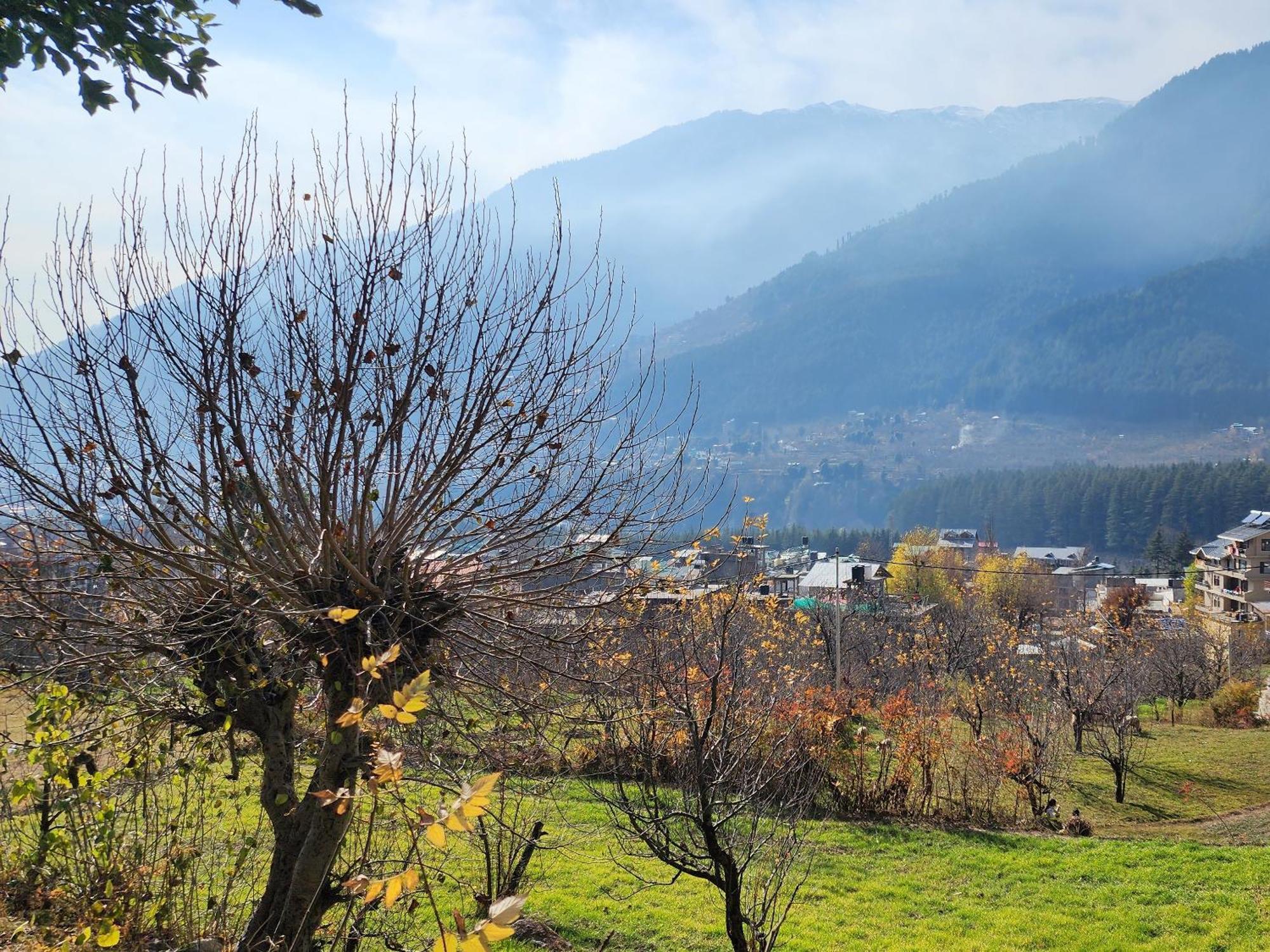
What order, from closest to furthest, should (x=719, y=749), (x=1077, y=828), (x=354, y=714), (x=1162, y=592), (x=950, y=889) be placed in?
(x=354, y=714) → (x=719, y=749) → (x=950, y=889) → (x=1077, y=828) → (x=1162, y=592)

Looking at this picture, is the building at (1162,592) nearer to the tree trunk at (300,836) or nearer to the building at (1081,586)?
the building at (1081,586)

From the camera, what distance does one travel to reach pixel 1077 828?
1316 cm

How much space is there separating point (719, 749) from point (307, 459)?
277 centimetres

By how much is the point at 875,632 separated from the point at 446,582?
22774mm

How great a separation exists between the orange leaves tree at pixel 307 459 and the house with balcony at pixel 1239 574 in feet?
157

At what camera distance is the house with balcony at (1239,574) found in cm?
4841

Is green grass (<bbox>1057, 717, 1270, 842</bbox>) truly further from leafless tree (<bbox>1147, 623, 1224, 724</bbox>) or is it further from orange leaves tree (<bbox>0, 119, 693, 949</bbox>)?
orange leaves tree (<bbox>0, 119, 693, 949</bbox>)

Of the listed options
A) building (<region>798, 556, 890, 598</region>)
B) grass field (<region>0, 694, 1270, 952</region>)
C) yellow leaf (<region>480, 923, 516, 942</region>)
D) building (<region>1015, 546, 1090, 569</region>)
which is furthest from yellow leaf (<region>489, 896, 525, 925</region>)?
building (<region>1015, 546, 1090, 569</region>)

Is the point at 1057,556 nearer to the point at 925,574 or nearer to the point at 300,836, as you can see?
the point at 925,574

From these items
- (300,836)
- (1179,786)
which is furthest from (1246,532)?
(300,836)

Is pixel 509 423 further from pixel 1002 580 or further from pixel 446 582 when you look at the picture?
pixel 1002 580

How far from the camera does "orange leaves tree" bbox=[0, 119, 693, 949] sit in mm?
3887

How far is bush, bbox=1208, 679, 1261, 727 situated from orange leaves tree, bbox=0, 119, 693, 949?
2537cm

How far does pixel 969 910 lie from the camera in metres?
9.10
